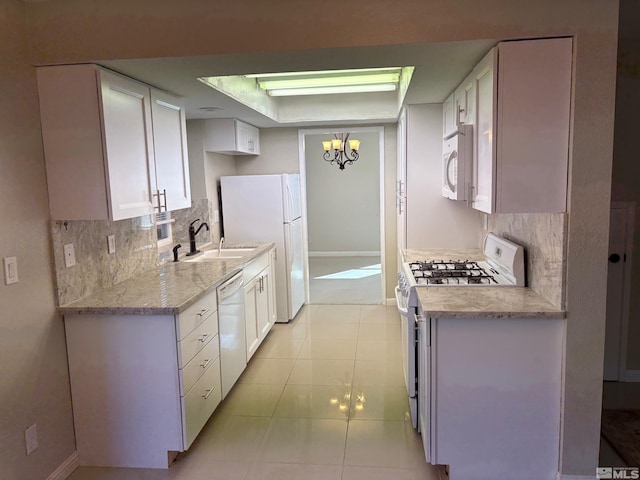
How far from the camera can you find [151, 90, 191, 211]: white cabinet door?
277 cm

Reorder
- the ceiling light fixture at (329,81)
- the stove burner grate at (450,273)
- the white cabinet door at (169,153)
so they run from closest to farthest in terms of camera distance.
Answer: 1. the stove burner grate at (450,273)
2. the white cabinet door at (169,153)
3. the ceiling light fixture at (329,81)

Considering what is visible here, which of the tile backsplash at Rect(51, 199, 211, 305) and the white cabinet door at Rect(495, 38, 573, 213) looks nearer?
the white cabinet door at Rect(495, 38, 573, 213)

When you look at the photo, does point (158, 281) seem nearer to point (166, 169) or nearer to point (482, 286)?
point (166, 169)

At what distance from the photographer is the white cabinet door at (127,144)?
2277 millimetres

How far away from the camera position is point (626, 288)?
3.19 metres

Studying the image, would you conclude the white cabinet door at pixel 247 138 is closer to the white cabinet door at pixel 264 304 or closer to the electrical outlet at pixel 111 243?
the white cabinet door at pixel 264 304

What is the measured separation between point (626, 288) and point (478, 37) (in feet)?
7.27

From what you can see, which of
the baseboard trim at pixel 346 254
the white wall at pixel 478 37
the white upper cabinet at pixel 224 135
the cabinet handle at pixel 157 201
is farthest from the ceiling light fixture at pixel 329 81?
the baseboard trim at pixel 346 254

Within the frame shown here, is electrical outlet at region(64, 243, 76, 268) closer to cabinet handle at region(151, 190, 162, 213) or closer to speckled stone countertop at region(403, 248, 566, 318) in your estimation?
cabinet handle at region(151, 190, 162, 213)

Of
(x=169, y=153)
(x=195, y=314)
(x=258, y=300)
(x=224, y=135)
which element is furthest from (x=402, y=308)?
(x=224, y=135)

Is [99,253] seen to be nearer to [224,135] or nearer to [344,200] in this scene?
[224,135]

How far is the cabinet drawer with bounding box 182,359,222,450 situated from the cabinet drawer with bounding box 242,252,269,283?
33.9 inches

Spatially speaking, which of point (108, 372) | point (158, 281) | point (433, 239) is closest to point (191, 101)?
point (158, 281)

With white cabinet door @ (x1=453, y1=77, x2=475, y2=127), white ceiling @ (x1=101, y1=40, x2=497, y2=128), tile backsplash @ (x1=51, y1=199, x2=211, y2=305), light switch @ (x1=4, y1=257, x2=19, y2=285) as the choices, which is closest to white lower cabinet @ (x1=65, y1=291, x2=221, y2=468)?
tile backsplash @ (x1=51, y1=199, x2=211, y2=305)
